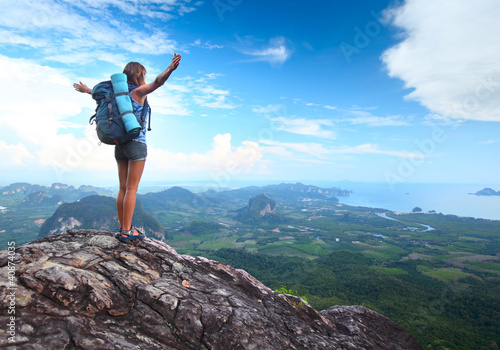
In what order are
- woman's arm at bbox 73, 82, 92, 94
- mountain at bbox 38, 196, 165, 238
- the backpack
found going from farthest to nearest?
mountain at bbox 38, 196, 165, 238 < woman's arm at bbox 73, 82, 92, 94 < the backpack

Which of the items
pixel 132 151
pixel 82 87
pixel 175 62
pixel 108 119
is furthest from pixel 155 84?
pixel 82 87

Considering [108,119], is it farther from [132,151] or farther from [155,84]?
[155,84]

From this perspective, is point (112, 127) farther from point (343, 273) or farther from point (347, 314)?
point (343, 273)

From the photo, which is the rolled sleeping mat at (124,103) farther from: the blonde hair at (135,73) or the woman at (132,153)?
the blonde hair at (135,73)

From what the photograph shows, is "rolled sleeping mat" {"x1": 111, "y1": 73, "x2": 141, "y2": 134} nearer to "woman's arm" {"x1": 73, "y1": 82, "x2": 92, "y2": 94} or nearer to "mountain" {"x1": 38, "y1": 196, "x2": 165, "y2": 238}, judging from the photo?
"woman's arm" {"x1": 73, "y1": 82, "x2": 92, "y2": 94}

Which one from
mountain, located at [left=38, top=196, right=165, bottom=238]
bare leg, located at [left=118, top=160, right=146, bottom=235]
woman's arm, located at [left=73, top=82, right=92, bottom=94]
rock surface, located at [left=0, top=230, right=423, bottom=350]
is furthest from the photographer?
mountain, located at [left=38, top=196, right=165, bottom=238]

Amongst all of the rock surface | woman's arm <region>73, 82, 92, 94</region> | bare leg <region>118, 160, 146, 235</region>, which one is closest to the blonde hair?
woman's arm <region>73, 82, 92, 94</region>

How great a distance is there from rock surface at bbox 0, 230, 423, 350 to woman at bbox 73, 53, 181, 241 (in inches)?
40.9

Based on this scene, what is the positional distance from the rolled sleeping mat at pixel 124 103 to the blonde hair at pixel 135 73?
1.58 feet

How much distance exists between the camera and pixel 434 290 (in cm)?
6569

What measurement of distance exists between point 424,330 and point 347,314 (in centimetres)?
5234

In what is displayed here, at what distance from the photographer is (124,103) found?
459 cm

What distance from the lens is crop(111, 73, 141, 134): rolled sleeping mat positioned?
4.55 m

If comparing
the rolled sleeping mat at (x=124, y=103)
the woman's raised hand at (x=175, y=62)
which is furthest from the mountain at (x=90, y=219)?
the woman's raised hand at (x=175, y=62)
